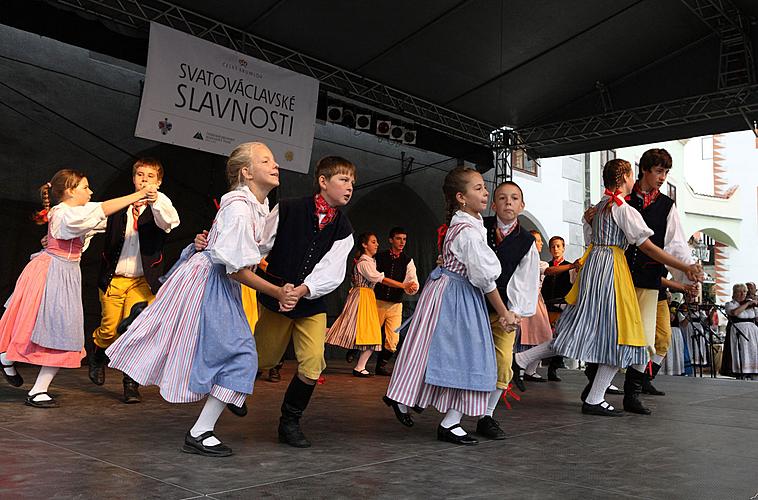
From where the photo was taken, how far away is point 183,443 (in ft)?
8.60

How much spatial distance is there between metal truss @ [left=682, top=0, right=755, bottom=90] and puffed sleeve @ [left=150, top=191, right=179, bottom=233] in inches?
210

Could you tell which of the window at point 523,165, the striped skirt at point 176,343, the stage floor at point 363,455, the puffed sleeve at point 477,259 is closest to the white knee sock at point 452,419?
the stage floor at point 363,455

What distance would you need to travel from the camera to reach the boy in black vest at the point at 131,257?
12.7 ft

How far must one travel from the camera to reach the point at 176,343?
7.94 ft

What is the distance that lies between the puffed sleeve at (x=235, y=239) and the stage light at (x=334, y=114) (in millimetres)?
5179

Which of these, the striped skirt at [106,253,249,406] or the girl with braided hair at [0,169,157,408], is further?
the girl with braided hair at [0,169,157,408]

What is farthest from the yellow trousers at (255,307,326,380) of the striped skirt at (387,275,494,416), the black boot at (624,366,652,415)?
the black boot at (624,366,652,415)

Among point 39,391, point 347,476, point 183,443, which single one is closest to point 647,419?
point 347,476

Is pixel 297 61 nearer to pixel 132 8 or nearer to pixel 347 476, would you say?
pixel 132 8

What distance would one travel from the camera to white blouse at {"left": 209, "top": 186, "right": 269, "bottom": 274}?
237 centimetres

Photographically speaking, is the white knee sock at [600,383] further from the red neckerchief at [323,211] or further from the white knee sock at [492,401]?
the red neckerchief at [323,211]

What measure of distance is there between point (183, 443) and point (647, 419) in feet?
8.51

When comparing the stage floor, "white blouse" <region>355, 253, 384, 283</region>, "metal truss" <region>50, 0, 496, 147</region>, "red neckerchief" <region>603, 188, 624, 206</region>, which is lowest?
the stage floor

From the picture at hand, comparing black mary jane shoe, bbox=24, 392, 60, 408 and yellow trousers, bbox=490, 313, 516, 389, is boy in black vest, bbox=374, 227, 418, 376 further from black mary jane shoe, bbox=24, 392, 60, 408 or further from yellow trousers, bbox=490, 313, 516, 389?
black mary jane shoe, bbox=24, 392, 60, 408
